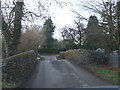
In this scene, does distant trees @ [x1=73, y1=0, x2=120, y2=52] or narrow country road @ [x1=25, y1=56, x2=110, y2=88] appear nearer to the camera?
narrow country road @ [x1=25, y1=56, x2=110, y2=88]

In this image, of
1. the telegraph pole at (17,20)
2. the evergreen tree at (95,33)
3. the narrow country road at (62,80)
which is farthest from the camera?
the evergreen tree at (95,33)

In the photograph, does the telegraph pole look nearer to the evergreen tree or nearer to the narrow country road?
the narrow country road

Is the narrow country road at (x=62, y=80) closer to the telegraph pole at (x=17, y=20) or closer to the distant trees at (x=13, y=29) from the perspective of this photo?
the distant trees at (x=13, y=29)

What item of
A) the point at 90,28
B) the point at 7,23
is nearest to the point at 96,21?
the point at 90,28

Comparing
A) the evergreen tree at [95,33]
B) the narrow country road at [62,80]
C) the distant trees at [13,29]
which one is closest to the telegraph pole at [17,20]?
the distant trees at [13,29]

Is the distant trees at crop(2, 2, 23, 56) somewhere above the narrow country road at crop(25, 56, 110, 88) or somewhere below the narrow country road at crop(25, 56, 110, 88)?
above

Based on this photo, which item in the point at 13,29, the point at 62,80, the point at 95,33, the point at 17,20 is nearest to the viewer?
the point at 62,80

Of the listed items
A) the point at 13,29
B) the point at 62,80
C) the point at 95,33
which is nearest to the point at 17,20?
the point at 13,29

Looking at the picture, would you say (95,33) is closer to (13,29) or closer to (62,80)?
(13,29)

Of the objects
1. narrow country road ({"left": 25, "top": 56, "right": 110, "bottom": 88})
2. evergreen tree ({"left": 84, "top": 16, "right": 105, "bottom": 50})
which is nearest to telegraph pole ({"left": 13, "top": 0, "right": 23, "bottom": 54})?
narrow country road ({"left": 25, "top": 56, "right": 110, "bottom": 88})

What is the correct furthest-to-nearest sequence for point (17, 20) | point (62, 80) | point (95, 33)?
point (95, 33) → point (17, 20) → point (62, 80)

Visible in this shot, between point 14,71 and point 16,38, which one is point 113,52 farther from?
point 14,71

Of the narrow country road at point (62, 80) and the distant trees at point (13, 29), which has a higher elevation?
the distant trees at point (13, 29)

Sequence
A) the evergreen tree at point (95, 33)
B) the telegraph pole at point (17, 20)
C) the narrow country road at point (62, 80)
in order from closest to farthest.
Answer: the narrow country road at point (62, 80)
the telegraph pole at point (17, 20)
the evergreen tree at point (95, 33)
